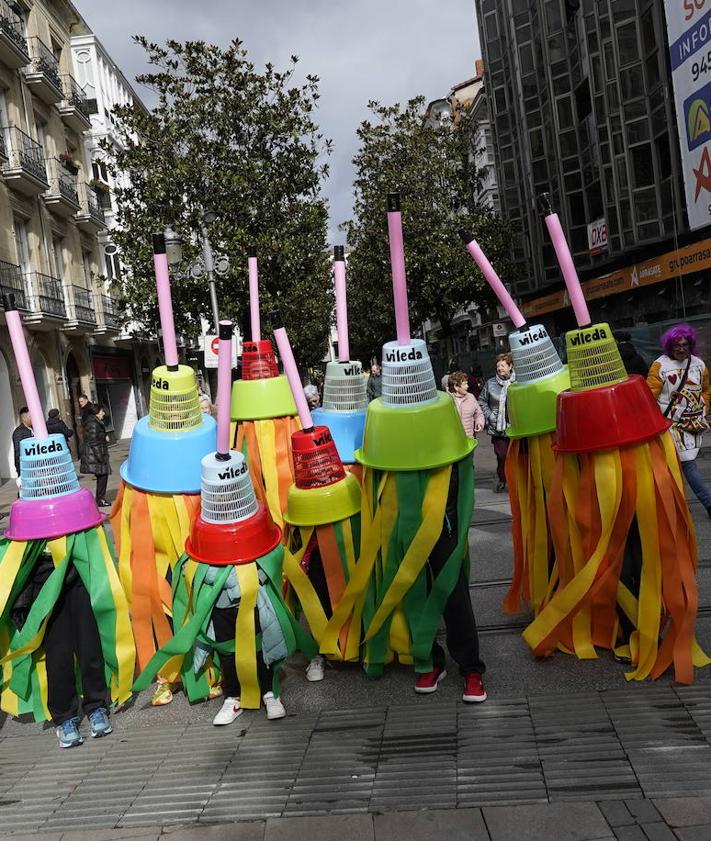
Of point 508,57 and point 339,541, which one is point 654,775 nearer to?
point 339,541

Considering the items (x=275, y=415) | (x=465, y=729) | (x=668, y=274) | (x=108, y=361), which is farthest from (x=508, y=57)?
(x=465, y=729)

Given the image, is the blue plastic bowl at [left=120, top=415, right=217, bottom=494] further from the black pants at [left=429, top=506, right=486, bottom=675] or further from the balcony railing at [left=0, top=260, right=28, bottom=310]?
the balcony railing at [left=0, top=260, right=28, bottom=310]

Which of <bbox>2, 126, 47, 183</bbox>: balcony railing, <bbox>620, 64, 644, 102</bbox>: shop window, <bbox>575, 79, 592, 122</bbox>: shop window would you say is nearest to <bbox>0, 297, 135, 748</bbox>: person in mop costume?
<bbox>2, 126, 47, 183</bbox>: balcony railing

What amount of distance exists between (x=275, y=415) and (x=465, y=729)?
2150 mm

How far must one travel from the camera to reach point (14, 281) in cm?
1920

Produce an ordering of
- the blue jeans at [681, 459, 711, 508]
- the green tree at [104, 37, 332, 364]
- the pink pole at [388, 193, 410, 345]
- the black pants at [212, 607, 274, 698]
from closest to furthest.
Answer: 1. the pink pole at [388, 193, 410, 345]
2. the black pants at [212, 607, 274, 698]
3. the blue jeans at [681, 459, 711, 508]
4. the green tree at [104, 37, 332, 364]

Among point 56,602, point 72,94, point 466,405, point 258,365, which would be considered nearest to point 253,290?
point 258,365

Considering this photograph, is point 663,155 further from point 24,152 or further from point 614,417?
point 614,417

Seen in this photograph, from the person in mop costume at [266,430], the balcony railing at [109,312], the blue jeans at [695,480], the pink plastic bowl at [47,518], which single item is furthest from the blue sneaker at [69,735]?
the balcony railing at [109,312]

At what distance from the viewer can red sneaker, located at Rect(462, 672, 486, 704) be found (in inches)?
129

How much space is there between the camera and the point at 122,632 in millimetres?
3492

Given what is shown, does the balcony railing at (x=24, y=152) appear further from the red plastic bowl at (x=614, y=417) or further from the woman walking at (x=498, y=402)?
the red plastic bowl at (x=614, y=417)

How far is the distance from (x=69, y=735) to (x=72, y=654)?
13.9 inches

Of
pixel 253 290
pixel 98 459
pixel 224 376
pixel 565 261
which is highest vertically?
pixel 253 290
